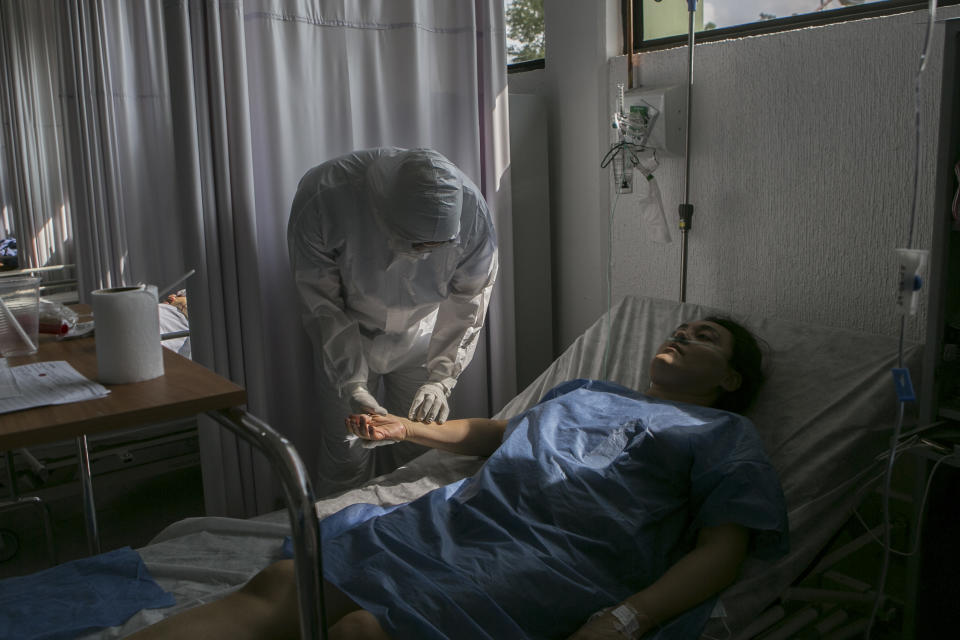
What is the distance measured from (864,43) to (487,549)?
1.57 meters

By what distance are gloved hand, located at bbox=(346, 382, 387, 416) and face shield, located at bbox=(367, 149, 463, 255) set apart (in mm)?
419

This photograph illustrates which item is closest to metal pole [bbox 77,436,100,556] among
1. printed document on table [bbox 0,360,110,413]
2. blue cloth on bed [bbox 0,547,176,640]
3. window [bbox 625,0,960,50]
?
blue cloth on bed [bbox 0,547,176,640]

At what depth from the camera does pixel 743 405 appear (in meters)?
1.79

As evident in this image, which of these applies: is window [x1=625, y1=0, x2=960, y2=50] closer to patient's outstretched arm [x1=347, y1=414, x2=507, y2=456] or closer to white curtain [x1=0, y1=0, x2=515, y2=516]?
white curtain [x1=0, y1=0, x2=515, y2=516]

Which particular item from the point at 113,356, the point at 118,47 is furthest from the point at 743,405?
the point at 118,47

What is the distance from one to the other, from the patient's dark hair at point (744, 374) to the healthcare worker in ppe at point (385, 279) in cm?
77

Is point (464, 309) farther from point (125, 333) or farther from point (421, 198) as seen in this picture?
point (125, 333)

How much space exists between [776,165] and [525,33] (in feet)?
4.99

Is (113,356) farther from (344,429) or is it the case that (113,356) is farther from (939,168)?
(939,168)

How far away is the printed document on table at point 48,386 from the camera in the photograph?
3.22ft

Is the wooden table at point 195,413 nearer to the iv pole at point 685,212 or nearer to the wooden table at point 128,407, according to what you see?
the wooden table at point 128,407

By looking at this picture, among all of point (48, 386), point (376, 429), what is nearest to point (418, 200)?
point (376, 429)

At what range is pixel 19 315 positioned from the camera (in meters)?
1.36

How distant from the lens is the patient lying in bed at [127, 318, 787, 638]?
1.22 meters
